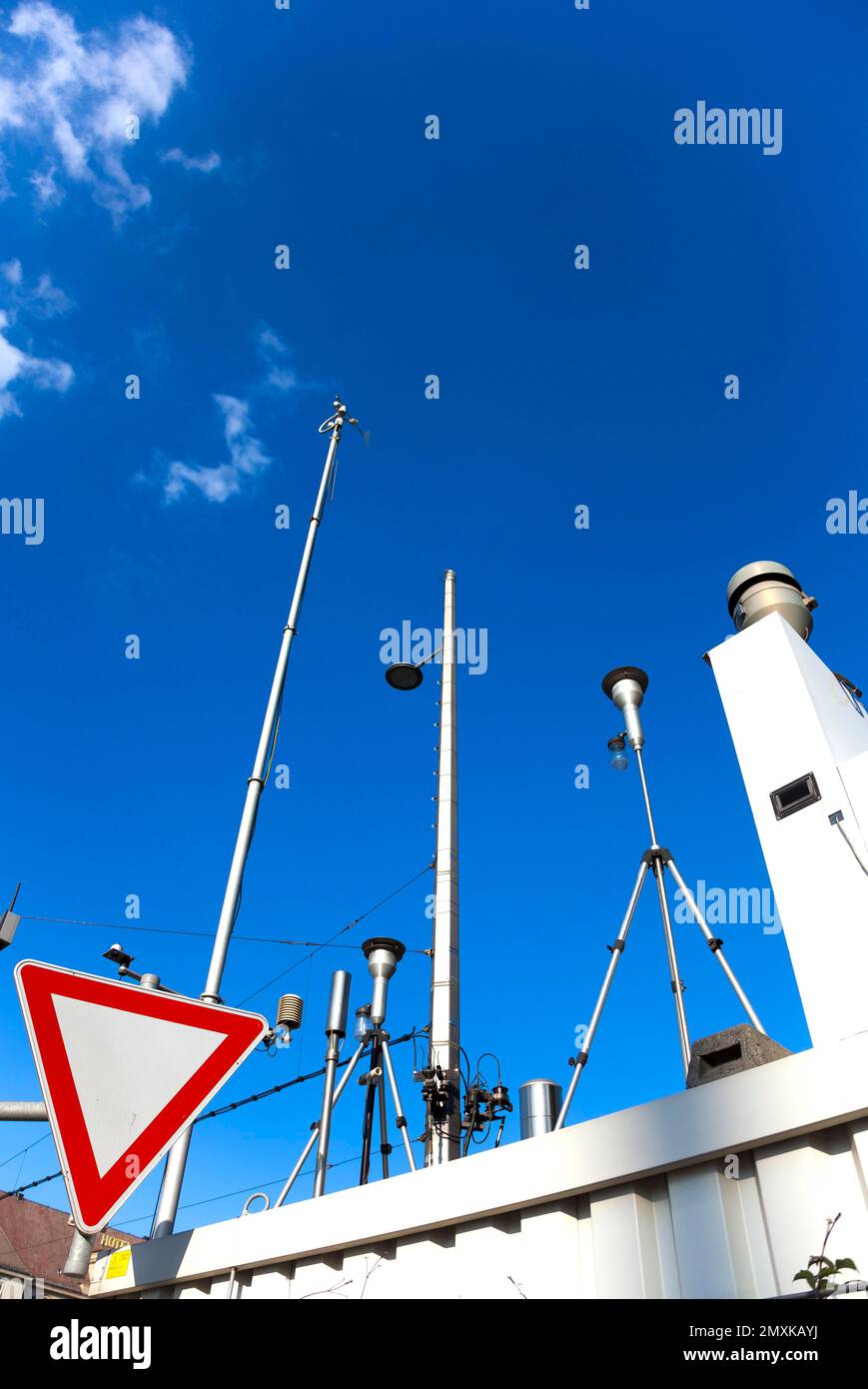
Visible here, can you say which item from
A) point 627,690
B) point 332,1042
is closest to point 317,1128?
point 332,1042

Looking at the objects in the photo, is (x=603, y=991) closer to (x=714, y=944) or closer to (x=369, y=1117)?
(x=714, y=944)

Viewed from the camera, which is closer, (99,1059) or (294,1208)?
(99,1059)

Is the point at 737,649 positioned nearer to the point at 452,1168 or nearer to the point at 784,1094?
the point at 784,1094

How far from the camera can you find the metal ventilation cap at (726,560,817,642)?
597cm

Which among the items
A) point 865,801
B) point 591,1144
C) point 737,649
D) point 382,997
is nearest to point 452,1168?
point 591,1144

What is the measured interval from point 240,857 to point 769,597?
4.83m

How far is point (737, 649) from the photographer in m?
5.28

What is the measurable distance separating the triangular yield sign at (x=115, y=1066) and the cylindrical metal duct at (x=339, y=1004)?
6.42m

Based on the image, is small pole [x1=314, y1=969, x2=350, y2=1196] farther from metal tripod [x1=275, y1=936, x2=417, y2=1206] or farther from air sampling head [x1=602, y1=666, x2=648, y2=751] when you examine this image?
air sampling head [x1=602, y1=666, x2=648, y2=751]

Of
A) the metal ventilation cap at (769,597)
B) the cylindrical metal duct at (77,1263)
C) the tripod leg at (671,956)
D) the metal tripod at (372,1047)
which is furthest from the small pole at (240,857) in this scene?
the metal ventilation cap at (769,597)

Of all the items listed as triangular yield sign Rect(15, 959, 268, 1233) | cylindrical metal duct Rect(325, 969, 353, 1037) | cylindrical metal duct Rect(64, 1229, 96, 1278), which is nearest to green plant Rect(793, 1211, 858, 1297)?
triangular yield sign Rect(15, 959, 268, 1233)

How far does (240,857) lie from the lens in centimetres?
741
